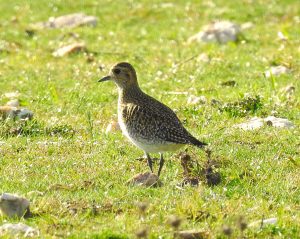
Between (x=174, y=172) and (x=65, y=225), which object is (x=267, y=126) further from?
(x=65, y=225)

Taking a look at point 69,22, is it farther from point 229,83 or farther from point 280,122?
point 280,122

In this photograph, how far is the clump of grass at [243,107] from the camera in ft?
46.0

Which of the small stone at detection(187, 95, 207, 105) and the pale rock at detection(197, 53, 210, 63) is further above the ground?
the small stone at detection(187, 95, 207, 105)

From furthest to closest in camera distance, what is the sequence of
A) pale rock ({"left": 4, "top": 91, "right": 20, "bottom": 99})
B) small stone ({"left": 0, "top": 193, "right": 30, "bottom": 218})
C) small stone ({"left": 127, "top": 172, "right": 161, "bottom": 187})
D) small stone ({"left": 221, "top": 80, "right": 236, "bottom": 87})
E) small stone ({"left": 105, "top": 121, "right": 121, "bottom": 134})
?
small stone ({"left": 221, "top": 80, "right": 236, "bottom": 87}) < pale rock ({"left": 4, "top": 91, "right": 20, "bottom": 99}) < small stone ({"left": 105, "top": 121, "right": 121, "bottom": 134}) < small stone ({"left": 127, "top": 172, "right": 161, "bottom": 187}) < small stone ({"left": 0, "top": 193, "right": 30, "bottom": 218})

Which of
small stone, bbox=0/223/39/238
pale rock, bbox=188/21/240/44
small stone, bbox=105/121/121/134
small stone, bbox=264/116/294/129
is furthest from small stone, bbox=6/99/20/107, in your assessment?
pale rock, bbox=188/21/240/44

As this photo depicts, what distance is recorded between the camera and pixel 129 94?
11.7m

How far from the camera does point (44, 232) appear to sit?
884 centimetres

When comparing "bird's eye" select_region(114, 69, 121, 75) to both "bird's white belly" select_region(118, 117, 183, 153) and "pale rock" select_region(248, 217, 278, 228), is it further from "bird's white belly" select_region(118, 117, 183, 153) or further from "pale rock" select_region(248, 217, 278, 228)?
"pale rock" select_region(248, 217, 278, 228)

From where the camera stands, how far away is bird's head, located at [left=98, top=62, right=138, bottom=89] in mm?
11922

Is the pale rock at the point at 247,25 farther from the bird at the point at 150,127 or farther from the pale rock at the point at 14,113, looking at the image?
the bird at the point at 150,127

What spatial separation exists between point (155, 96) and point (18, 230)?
706 centimetres

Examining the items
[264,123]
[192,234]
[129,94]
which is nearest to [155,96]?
[264,123]

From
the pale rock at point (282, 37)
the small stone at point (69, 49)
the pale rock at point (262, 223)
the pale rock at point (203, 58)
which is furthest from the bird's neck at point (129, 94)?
the pale rock at point (282, 37)

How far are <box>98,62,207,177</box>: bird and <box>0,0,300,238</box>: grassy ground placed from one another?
1.21ft
